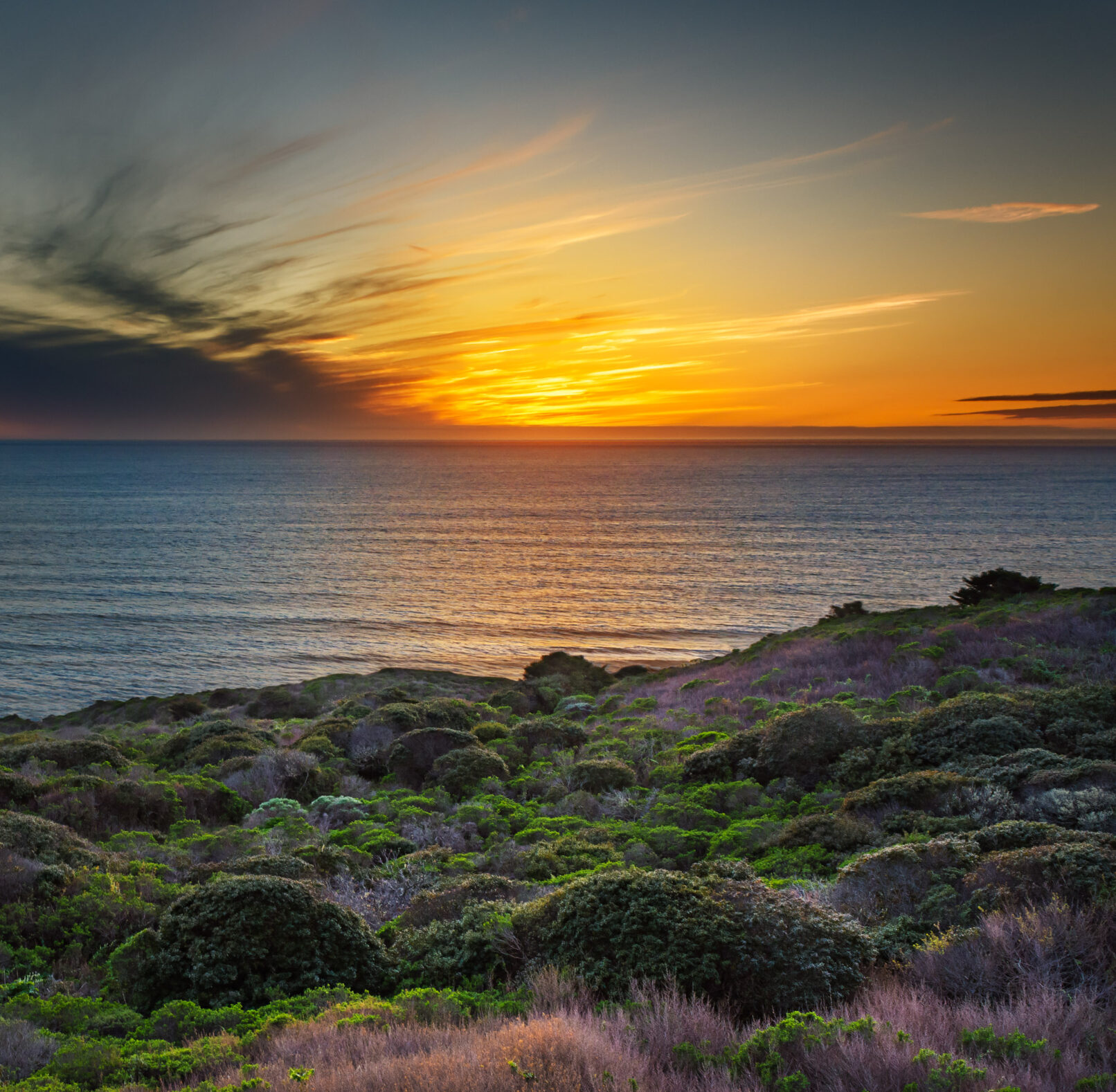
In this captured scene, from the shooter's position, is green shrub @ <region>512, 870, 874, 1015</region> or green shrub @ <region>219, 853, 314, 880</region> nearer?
green shrub @ <region>512, 870, 874, 1015</region>

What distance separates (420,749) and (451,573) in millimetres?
49626

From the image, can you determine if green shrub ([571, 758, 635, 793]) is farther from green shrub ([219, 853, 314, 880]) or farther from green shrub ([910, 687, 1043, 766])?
green shrub ([219, 853, 314, 880])

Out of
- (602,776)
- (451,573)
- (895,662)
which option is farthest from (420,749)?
(451,573)

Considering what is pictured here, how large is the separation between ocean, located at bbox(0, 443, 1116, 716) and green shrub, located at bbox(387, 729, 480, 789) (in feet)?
71.8

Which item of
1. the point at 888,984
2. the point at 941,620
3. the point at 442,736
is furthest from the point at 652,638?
the point at 888,984

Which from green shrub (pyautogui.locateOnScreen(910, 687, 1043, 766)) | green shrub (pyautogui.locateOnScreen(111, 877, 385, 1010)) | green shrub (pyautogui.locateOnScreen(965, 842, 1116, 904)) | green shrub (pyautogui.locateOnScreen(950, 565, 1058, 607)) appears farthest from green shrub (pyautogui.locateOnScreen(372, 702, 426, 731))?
green shrub (pyautogui.locateOnScreen(950, 565, 1058, 607))

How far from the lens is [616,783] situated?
12.5m

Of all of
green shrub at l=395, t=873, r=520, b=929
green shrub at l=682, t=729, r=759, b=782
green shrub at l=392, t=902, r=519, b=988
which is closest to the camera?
green shrub at l=392, t=902, r=519, b=988

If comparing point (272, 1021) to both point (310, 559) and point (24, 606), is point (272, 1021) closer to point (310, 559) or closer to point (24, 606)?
point (24, 606)

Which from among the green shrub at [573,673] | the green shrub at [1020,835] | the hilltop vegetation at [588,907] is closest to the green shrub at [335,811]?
the hilltop vegetation at [588,907]

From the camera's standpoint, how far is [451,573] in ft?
208

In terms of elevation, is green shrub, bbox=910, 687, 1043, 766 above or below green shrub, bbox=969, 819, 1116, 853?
below

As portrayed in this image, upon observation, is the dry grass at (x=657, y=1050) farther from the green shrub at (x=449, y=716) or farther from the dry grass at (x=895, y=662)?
the green shrub at (x=449, y=716)

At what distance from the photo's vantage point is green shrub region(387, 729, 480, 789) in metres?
13.9
